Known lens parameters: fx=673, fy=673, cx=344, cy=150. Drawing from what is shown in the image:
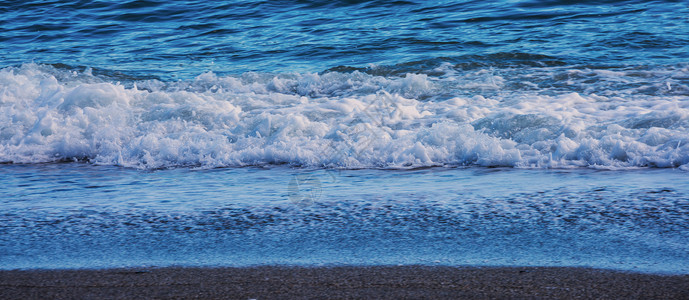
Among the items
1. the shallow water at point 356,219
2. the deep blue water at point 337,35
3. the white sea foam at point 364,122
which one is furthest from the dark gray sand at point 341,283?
the deep blue water at point 337,35

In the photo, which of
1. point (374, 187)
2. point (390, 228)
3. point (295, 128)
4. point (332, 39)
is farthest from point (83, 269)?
point (332, 39)

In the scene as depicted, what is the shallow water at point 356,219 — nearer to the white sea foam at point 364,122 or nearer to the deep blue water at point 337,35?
the white sea foam at point 364,122

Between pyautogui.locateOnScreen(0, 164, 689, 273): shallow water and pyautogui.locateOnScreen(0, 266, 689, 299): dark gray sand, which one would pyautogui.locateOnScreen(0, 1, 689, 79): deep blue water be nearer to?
pyautogui.locateOnScreen(0, 164, 689, 273): shallow water

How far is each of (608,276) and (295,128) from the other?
3599 millimetres

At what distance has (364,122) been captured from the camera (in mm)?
5996

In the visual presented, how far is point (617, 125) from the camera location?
17.2 feet

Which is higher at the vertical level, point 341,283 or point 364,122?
point 341,283

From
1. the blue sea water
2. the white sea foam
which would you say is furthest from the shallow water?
the white sea foam

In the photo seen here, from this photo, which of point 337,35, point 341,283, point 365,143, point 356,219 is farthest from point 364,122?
point 337,35

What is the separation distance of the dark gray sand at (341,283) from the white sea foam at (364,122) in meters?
2.19

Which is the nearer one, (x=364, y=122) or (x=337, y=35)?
(x=364, y=122)

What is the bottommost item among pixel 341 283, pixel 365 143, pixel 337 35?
pixel 365 143

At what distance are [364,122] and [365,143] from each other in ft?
2.41

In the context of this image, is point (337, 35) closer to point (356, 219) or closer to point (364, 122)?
point (364, 122)
